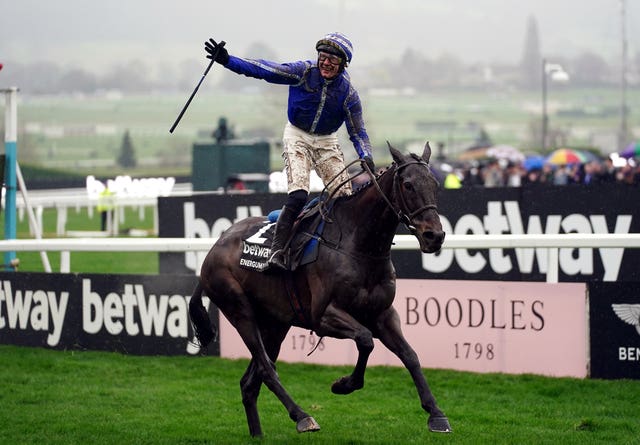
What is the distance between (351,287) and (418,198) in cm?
76

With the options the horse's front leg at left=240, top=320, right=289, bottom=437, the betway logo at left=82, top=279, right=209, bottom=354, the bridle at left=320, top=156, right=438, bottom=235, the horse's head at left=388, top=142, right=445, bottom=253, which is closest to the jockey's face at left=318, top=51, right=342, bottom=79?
the bridle at left=320, top=156, right=438, bottom=235

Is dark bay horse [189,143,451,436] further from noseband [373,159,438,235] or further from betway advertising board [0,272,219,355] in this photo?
betway advertising board [0,272,219,355]

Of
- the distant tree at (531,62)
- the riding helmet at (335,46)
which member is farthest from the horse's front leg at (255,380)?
the distant tree at (531,62)

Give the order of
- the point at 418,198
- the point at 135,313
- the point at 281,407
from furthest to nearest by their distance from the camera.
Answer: the point at 135,313, the point at 281,407, the point at 418,198

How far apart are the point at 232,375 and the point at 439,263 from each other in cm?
391

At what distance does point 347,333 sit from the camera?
704 centimetres

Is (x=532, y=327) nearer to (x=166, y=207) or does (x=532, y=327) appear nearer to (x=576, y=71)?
(x=166, y=207)

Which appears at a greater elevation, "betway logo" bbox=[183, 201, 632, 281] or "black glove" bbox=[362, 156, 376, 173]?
"black glove" bbox=[362, 156, 376, 173]

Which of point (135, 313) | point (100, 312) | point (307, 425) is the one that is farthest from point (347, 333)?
point (100, 312)

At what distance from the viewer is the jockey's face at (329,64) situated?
7.59 m

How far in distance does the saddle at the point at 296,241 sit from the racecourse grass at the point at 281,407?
1.20 meters

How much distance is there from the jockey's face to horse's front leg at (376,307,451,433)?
1657mm

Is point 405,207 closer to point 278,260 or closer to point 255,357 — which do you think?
point 278,260

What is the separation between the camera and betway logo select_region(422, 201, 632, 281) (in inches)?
494
